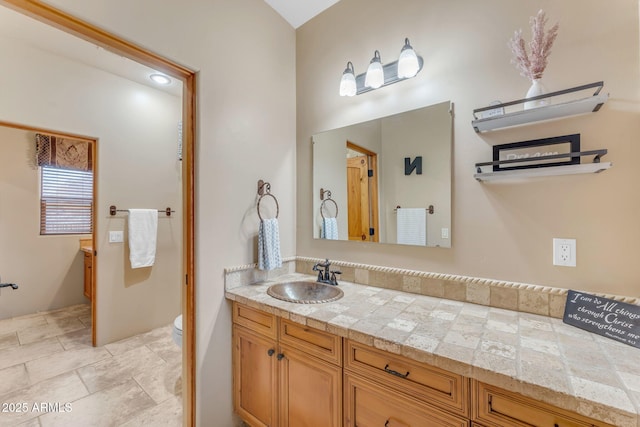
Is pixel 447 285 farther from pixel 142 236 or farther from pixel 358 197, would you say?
pixel 142 236

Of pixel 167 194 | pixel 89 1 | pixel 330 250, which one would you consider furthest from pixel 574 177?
pixel 167 194

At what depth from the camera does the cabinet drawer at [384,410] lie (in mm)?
914

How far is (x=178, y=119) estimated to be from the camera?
3.26m

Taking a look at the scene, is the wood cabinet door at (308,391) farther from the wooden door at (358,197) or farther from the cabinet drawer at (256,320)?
the wooden door at (358,197)

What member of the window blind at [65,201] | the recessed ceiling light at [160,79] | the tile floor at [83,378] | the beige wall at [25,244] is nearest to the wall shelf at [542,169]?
the tile floor at [83,378]

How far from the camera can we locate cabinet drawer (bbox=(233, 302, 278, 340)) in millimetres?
1406

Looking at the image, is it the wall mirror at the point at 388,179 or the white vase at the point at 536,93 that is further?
the wall mirror at the point at 388,179

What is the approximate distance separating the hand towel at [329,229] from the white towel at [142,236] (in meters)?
2.11

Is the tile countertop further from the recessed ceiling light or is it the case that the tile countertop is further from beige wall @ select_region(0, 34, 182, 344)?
the recessed ceiling light

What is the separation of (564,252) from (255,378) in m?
1.67

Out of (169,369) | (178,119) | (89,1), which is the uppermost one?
(178,119)

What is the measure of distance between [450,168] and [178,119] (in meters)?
3.18

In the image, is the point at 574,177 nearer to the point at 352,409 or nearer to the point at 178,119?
the point at 352,409

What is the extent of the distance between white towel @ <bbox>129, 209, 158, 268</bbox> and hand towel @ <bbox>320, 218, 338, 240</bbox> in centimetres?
211
